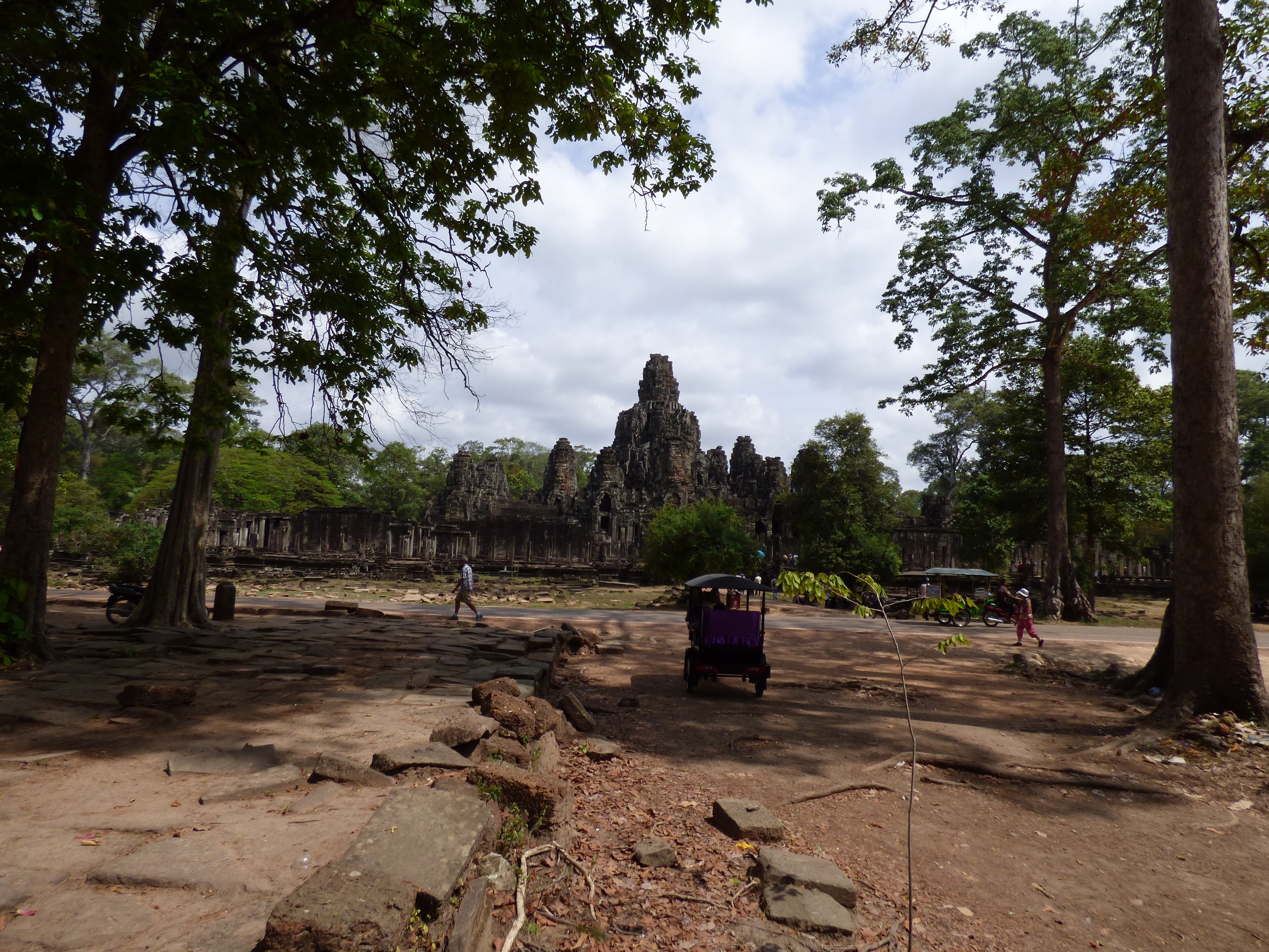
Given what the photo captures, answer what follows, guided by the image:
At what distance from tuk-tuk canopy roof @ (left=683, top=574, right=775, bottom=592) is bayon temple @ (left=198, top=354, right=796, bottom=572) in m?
16.7

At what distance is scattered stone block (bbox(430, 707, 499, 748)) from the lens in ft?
13.5

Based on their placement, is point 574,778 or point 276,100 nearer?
point 574,778

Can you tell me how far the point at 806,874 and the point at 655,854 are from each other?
2.53ft

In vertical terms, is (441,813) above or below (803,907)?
above

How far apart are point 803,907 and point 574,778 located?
6.88 feet

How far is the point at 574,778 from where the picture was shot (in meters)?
4.68

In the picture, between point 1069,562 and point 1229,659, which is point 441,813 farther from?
point 1069,562

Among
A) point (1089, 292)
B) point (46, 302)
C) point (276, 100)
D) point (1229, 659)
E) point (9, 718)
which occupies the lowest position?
point (9, 718)

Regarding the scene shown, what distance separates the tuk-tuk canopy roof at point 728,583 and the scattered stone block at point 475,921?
16.0ft

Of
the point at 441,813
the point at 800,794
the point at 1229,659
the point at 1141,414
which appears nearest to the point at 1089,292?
the point at 1141,414

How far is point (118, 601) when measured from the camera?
10.9m

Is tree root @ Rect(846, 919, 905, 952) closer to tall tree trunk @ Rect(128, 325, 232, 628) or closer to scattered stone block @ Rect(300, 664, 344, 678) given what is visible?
scattered stone block @ Rect(300, 664, 344, 678)

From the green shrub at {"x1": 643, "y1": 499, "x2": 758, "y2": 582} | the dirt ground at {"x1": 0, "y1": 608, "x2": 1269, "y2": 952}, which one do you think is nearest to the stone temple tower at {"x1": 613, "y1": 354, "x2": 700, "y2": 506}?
the green shrub at {"x1": 643, "y1": 499, "x2": 758, "y2": 582}

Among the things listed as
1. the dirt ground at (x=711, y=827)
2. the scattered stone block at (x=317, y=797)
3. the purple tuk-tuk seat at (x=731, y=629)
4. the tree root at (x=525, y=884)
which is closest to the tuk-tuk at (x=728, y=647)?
the purple tuk-tuk seat at (x=731, y=629)
